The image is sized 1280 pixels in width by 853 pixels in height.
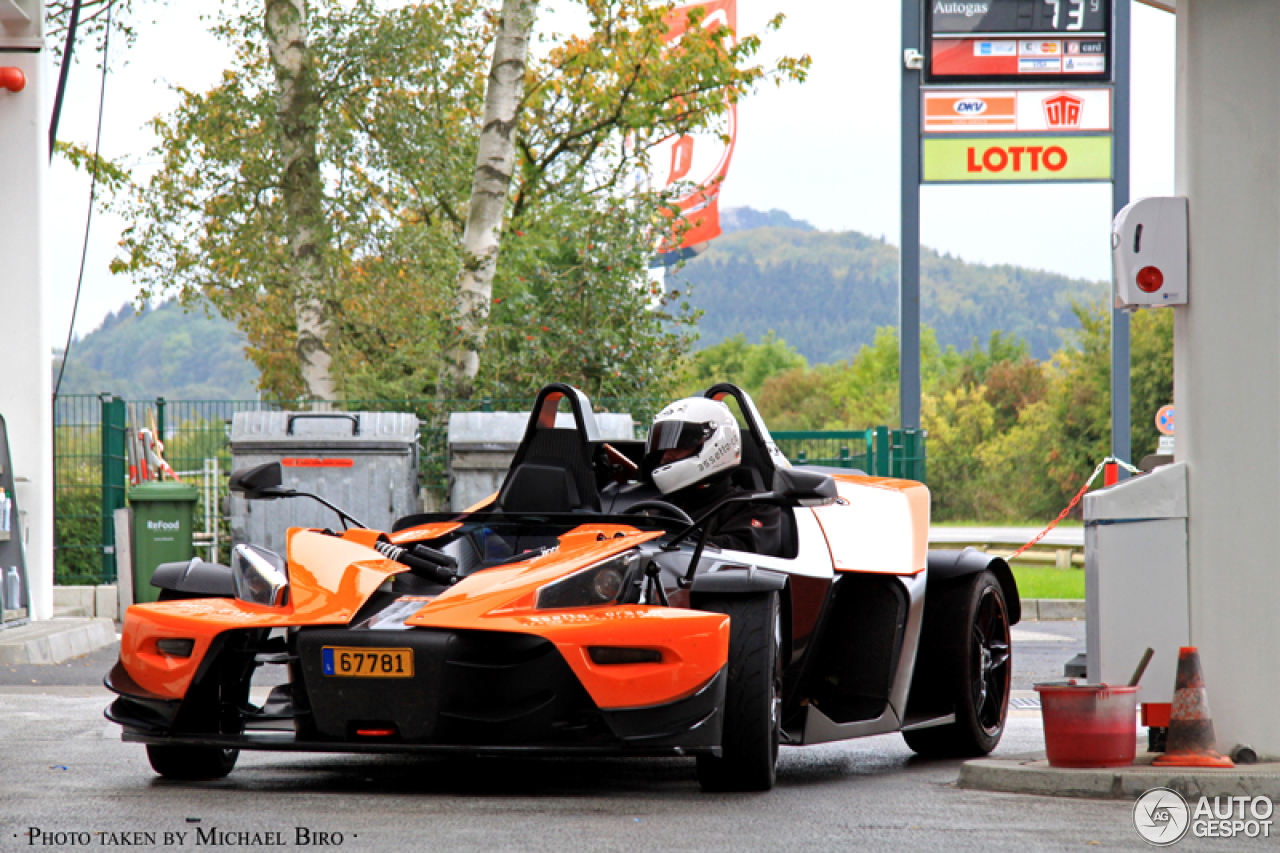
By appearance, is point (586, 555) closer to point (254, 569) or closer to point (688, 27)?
point (254, 569)

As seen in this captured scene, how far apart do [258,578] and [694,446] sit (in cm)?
194

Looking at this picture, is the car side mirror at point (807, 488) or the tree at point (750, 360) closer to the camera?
the car side mirror at point (807, 488)

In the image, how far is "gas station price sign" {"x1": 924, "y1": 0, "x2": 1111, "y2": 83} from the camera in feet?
62.9

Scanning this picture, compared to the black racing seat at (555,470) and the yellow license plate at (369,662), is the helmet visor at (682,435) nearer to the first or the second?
the black racing seat at (555,470)

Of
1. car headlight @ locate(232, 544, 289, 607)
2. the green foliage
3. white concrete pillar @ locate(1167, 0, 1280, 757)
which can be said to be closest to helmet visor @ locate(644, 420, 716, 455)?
car headlight @ locate(232, 544, 289, 607)

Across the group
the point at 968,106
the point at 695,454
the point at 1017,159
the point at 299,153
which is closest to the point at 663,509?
the point at 695,454

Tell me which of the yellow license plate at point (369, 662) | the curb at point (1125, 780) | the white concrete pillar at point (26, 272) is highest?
the white concrete pillar at point (26, 272)

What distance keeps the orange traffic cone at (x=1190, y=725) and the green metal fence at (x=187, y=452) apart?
9564mm

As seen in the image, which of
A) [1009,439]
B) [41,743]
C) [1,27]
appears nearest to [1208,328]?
[41,743]

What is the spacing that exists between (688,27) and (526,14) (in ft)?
26.1

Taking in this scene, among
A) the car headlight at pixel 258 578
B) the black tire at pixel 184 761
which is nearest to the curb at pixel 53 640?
the black tire at pixel 184 761

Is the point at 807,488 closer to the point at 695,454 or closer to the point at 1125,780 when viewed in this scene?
the point at 695,454

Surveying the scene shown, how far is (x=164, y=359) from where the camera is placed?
182 m

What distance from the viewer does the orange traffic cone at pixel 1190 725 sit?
558cm
